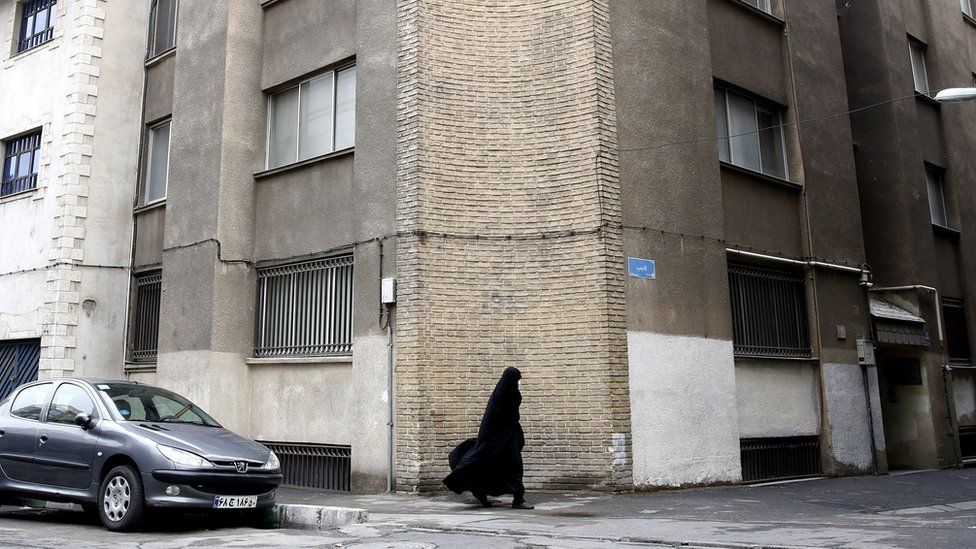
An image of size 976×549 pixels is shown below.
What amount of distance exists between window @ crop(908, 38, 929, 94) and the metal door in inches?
769

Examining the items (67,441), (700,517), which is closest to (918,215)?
(700,517)

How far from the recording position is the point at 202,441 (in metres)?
8.91

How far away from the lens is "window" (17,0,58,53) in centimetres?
1862

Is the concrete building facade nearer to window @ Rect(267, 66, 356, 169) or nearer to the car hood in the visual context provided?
window @ Rect(267, 66, 356, 169)

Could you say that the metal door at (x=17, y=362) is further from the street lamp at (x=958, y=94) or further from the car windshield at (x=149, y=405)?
the street lamp at (x=958, y=94)

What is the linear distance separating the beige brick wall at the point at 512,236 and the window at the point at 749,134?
10.1 ft

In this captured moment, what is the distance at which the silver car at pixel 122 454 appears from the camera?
334 inches

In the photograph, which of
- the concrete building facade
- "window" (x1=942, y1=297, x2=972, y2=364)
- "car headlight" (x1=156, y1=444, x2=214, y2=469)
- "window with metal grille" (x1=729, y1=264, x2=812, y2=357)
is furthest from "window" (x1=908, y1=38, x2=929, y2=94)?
"car headlight" (x1=156, y1=444, x2=214, y2=469)

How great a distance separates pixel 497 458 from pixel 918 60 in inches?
616

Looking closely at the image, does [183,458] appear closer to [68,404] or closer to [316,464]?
[68,404]

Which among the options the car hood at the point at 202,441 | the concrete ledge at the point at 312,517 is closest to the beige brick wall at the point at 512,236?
the concrete ledge at the point at 312,517

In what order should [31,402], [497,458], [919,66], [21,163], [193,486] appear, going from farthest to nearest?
[919,66] → [21,163] → [31,402] → [497,458] → [193,486]

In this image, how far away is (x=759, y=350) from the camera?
46.3 feet

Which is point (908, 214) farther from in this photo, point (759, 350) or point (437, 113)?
point (437, 113)
